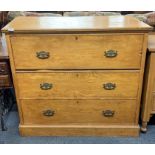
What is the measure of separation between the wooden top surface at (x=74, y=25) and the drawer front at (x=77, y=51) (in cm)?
5

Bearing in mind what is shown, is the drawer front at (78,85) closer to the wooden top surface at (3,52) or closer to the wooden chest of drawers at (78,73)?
the wooden chest of drawers at (78,73)

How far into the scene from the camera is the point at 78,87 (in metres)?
1.71

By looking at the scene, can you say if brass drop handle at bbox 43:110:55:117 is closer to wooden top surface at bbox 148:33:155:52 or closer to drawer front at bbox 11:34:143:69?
drawer front at bbox 11:34:143:69

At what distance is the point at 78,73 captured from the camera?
1.65m

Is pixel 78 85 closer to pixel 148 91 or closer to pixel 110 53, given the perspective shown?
pixel 110 53

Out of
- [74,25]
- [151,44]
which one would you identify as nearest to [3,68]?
[74,25]

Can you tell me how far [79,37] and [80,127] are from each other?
2.64 ft

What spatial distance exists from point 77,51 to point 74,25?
190mm

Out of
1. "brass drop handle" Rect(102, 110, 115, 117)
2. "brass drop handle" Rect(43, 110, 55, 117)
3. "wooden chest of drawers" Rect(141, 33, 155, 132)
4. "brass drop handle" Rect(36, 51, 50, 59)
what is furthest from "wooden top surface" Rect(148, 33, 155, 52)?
"brass drop handle" Rect(43, 110, 55, 117)

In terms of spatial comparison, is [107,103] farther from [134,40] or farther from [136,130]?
[134,40]

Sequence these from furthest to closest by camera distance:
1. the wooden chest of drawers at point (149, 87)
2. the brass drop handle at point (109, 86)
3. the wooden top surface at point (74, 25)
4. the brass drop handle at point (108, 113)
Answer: the brass drop handle at point (108, 113), the brass drop handle at point (109, 86), the wooden chest of drawers at point (149, 87), the wooden top surface at point (74, 25)

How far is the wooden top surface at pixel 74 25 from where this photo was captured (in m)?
1.47

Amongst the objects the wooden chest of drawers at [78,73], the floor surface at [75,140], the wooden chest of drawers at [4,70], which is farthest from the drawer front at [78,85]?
the floor surface at [75,140]

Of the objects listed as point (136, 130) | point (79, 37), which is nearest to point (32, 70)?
point (79, 37)
